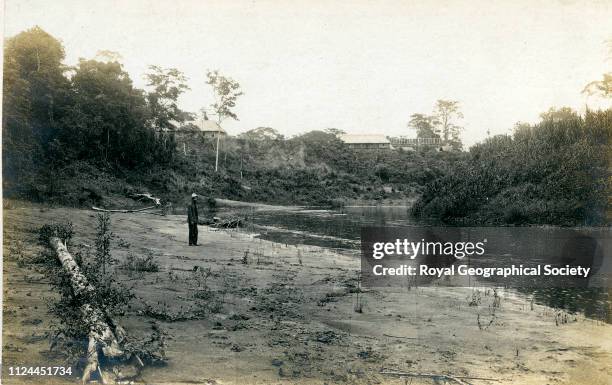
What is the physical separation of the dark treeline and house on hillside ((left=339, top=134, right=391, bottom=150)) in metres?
0.86

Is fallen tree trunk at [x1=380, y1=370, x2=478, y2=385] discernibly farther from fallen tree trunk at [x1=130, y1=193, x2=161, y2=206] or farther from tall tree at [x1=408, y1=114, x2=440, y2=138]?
fallen tree trunk at [x1=130, y1=193, x2=161, y2=206]

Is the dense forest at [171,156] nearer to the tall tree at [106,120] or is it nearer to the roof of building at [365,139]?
the tall tree at [106,120]

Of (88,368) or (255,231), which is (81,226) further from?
(88,368)

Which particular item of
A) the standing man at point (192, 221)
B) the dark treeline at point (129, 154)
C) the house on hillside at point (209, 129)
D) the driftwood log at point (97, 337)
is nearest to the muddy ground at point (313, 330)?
the driftwood log at point (97, 337)

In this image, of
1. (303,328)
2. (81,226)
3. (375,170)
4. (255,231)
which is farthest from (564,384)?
(375,170)

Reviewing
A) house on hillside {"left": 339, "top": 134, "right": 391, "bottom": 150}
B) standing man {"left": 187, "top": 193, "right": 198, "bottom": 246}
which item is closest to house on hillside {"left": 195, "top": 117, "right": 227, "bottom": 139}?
house on hillside {"left": 339, "top": 134, "right": 391, "bottom": 150}

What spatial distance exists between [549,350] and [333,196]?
114ft

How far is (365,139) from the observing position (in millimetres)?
44062

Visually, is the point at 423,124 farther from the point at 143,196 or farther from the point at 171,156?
the point at 171,156

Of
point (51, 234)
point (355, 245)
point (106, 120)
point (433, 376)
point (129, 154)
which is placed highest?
point (106, 120)

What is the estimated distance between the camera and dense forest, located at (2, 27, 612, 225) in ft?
37.0

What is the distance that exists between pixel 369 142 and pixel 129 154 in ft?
78.6

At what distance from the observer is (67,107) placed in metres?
18.5

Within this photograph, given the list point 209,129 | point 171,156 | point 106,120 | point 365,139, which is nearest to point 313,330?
point 106,120
